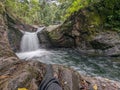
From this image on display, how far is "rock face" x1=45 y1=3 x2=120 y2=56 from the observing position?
571 inches

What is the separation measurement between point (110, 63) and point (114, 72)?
2029mm

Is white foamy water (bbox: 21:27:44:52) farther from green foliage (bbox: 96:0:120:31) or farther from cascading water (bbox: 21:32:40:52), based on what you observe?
green foliage (bbox: 96:0:120:31)

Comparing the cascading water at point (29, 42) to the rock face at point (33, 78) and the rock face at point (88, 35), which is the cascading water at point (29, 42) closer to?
the rock face at point (88, 35)

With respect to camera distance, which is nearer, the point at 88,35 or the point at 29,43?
the point at 88,35

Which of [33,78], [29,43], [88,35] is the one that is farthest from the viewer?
[29,43]

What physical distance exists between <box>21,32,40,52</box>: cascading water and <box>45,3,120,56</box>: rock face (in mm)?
2329

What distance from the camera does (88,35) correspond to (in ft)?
51.4

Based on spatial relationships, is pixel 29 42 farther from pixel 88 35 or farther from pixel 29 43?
pixel 88 35

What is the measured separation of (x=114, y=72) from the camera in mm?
9750

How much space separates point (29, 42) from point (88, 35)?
Result: 6709 mm

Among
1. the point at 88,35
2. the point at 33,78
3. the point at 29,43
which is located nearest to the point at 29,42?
the point at 29,43

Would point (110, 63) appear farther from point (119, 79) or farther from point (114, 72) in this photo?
point (119, 79)

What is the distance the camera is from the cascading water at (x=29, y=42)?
1861 centimetres

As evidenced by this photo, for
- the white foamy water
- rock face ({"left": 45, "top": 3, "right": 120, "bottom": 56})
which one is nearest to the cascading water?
the white foamy water
